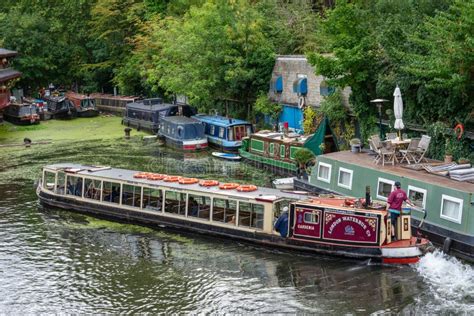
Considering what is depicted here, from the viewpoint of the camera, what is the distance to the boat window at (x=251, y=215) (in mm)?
23523

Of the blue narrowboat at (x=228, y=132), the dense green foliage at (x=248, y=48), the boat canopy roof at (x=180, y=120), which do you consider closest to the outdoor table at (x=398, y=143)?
the dense green foliage at (x=248, y=48)

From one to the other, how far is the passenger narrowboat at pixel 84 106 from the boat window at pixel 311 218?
3792 centimetres

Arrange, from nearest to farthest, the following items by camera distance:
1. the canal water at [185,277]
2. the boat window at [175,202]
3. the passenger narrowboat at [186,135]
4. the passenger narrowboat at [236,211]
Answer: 1. the canal water at [185,277]
2. the passenger narrowboat at [236,211]
3. the boat window at [175,202]
4. the passenger narrowboat at [186,135]

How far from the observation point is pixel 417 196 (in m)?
23.1

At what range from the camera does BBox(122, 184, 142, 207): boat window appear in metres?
26.9

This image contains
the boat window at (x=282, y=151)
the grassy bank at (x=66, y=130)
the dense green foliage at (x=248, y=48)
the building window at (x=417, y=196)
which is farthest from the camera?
the grassy bank at (x=66, y=130)

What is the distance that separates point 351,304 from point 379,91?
14.1m

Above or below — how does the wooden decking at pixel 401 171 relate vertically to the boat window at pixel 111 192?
above

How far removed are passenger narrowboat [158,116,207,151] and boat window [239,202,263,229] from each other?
706 inches

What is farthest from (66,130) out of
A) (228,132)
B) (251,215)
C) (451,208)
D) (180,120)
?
(451,208)

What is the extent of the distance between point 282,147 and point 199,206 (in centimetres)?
1051

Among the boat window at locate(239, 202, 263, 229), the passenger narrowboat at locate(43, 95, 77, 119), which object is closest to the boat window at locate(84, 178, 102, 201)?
the boat window at locate(239, 202, 263, 229)

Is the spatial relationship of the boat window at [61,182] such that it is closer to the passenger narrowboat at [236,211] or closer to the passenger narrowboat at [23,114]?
the passenger narrowboat at [236,211]

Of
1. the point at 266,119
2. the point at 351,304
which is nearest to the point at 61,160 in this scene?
the point at 266,119
